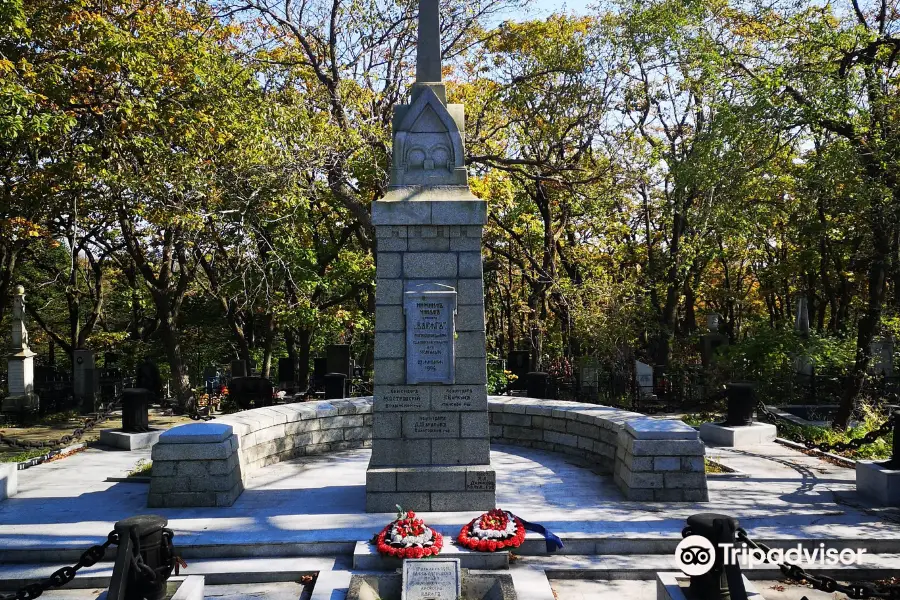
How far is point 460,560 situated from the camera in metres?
7.04

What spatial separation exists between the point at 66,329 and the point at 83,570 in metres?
27.8

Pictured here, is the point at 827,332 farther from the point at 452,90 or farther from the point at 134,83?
the point at 134,83

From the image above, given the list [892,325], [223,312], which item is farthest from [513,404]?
[223,312]

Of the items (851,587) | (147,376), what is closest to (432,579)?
(851,587)

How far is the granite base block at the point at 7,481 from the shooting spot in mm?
9462

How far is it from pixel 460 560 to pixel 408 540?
54 cm

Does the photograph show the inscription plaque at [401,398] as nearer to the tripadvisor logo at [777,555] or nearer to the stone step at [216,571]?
the stone step at [216,571]

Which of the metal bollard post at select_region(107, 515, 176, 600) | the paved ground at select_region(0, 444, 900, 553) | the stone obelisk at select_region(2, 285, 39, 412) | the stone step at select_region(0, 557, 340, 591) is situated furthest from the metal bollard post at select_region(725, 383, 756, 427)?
the stone obelisk at select_region(2, 285, 39, 412)

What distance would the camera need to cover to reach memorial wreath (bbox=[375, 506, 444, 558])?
22.9 ft

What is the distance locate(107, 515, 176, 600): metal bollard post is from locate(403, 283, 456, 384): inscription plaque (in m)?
3.41

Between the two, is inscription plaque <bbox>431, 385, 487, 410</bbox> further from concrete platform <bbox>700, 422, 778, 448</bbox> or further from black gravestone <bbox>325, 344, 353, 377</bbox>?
black gravestone <bbox>325, 344, 353, 377</bbox>

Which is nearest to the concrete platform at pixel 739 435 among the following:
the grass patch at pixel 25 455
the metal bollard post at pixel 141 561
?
the metal bollard post at pixel 141 561

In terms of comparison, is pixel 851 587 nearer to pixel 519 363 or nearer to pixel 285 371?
pixel 519 363

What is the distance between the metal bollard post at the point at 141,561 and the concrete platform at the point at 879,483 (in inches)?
319
